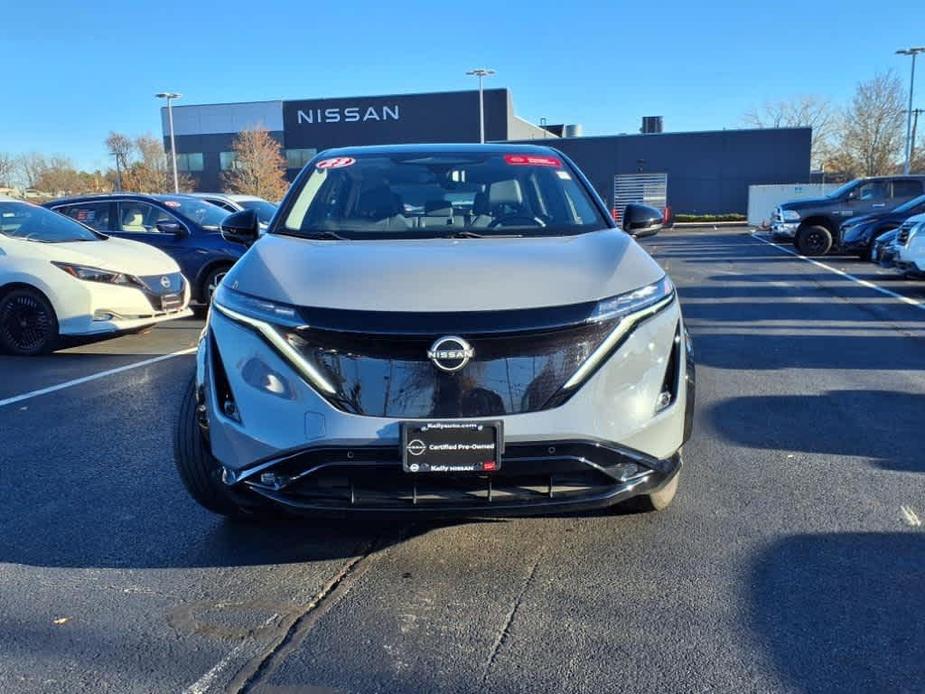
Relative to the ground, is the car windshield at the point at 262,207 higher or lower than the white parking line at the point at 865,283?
higher

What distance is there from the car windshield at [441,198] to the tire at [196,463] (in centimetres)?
110

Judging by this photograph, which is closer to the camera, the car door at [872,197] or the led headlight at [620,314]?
the led headlight at [620,314]

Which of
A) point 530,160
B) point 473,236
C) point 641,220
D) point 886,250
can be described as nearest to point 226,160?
point 886,250

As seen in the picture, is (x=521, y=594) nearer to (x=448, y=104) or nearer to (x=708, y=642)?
(x=708, y=642)

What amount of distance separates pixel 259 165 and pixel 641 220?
49.1m

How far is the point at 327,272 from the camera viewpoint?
3086 mm

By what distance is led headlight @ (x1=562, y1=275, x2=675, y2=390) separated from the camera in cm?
279

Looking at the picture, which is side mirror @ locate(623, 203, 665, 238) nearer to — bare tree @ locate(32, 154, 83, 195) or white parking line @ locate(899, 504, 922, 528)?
white parking line @ locate(899, 504, 922, 528)

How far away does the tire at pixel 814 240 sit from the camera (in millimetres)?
19219

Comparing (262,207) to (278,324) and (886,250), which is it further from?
(278,324)

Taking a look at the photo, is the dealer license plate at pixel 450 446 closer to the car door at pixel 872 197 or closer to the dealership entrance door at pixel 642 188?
the car door at pixel 872 197

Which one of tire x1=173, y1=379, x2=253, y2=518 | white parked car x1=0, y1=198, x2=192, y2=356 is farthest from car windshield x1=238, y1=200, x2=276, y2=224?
tire x1=173, y1=379, x2=253, y2=518

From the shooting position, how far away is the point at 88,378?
6.76 metres

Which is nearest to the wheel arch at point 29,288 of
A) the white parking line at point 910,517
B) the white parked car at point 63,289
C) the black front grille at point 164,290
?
the white parked car at point 63,289
